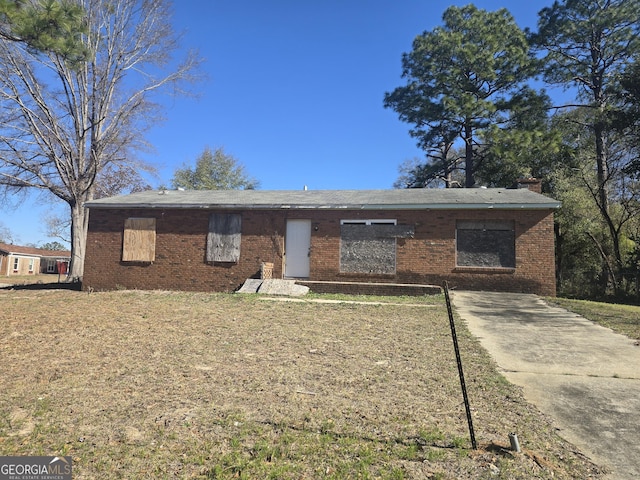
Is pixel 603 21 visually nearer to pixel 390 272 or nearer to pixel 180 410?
pixel 390 272

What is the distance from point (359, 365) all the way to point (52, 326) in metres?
5.74

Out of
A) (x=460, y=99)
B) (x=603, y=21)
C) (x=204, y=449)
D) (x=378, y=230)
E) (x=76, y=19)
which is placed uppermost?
(x=603, y=21)

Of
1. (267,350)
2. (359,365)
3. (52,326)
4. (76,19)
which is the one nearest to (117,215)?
(76,19)

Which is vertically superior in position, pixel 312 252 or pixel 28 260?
pixel 312 252

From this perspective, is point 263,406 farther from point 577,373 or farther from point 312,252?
point 312,252

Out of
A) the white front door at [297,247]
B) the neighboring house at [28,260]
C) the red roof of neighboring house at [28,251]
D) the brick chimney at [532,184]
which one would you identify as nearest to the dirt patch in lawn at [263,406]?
the white front door at [297,247]

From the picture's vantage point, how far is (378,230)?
1327 centimetres

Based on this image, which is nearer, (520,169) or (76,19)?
(76,19)

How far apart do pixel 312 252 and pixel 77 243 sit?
14.1 meters

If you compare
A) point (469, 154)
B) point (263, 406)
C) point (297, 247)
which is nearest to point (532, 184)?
point (297, 247)

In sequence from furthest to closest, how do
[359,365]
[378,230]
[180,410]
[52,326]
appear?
[378,230] → [52,326] → [359,365] → [180,410]

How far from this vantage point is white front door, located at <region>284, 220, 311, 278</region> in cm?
1379

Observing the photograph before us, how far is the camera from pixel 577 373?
4.55 m

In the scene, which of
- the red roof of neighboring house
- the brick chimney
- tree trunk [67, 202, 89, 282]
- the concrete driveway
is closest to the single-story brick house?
the brick chimney
